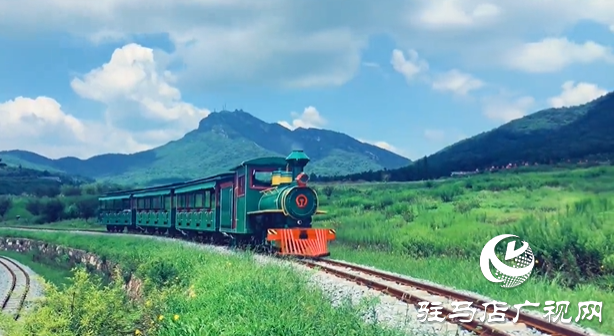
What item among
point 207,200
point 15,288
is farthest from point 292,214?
point 15,288

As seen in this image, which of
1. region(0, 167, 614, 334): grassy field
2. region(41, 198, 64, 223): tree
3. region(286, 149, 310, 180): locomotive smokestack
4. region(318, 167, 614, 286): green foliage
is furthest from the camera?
region(41, 198, 64, 223): tree

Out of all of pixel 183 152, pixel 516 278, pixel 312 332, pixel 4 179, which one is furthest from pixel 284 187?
pixel 183 152

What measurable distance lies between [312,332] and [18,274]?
2664 centimetres

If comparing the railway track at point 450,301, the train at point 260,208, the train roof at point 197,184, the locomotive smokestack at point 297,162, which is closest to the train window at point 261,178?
the train at point 260,208

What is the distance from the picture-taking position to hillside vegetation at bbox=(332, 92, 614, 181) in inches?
2625

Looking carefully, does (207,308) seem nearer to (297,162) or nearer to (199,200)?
(297,162)

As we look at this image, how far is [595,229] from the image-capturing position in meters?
15.7

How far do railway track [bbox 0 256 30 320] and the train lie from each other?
6982mm

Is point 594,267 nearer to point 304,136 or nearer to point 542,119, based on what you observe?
point 542,119

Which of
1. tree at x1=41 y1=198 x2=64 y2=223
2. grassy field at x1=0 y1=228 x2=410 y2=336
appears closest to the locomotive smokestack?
grassy field at x1=0 y1=228 x2=410 y2=336

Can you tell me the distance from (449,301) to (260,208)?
11784mm

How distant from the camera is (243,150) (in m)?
126

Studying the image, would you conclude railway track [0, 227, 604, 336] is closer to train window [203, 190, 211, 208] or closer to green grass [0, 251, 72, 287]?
train window [203, 190, 211, 208]

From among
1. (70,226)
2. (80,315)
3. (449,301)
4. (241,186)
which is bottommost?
(70,226)
